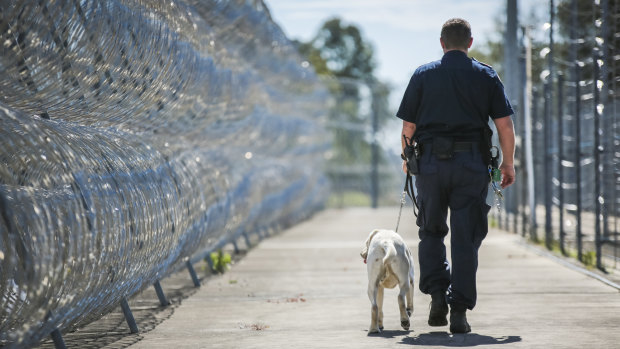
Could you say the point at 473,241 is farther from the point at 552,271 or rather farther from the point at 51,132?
the point at 552,271

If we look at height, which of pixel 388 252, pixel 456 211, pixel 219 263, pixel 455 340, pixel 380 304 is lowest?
pixel 219 263

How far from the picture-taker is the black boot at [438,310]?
7891mm

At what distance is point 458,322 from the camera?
7.62m

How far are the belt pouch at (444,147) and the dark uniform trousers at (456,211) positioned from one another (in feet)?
0.17

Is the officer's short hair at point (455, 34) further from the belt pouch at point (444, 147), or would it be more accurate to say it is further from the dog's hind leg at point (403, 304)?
the dog's hind leg at point (403, 304)

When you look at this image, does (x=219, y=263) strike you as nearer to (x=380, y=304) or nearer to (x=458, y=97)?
(x=380, y=304)

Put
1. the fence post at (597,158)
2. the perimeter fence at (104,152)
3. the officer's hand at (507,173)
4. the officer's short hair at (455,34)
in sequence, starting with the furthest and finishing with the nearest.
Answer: the fence post at (597,158), the officer's short hair at (455,34), the officer's hand at (507,173), the perimeter fence at (104,152)

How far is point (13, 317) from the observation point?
5723 millimetres

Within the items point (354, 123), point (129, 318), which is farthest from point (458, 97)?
point (354, 123)

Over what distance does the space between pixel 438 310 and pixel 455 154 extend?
1.02 meters

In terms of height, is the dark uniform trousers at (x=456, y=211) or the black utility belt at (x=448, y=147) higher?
the black utility belt at (x=448, y=147)

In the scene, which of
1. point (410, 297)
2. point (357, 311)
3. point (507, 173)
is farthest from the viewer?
point (357, 311)

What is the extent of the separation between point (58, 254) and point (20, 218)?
1.42 ft

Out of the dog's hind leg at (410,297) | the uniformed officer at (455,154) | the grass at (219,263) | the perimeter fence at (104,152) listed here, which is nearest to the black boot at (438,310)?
the uniformed officer at (455,154)
